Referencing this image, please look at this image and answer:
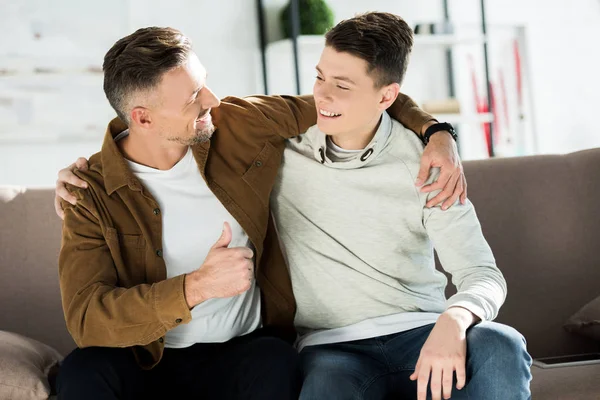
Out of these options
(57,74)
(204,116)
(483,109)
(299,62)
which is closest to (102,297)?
(204,116)

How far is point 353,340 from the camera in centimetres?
198

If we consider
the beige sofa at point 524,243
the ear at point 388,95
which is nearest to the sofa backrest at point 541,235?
the beige sofa at point 524,243

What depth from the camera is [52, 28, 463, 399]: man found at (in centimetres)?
183

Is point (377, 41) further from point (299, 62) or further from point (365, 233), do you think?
point (299, 62)

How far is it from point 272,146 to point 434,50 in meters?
2.93

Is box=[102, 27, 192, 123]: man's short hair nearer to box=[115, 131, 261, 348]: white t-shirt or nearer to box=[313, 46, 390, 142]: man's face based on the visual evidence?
box=[115, 131, 261, 348]: white t-shirt

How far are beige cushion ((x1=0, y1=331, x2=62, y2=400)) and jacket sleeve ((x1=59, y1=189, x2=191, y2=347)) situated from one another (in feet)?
0.61

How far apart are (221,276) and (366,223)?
45 centimetres

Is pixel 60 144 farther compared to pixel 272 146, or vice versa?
pixel 60 144

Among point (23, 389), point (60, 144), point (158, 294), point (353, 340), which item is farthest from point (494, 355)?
point (60, 144)

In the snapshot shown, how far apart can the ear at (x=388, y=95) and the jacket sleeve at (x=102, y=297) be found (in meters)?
0.66

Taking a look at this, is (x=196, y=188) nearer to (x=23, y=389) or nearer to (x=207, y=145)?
(x=207, y=145)

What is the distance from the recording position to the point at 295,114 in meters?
2.13

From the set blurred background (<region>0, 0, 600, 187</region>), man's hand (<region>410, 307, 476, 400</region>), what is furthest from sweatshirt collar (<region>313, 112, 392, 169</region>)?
blurred background (<region>0, 0, 600, 187</region>)
